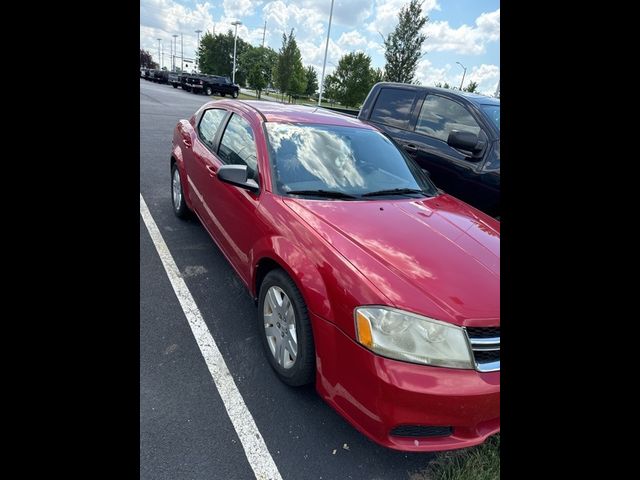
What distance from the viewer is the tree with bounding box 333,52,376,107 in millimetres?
25219

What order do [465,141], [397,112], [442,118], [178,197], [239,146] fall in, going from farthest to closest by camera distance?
[397,112]
[442,118]
[178,197]
[465,141]
[239,146]

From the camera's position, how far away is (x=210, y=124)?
3.92 meters

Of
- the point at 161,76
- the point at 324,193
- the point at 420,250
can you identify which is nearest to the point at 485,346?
the point at 420,250

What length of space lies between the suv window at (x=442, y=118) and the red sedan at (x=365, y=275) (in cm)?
181

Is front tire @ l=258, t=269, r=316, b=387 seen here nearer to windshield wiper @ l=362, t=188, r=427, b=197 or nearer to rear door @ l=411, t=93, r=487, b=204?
windshield wiper @ l=362, t=188, r=427, b=197

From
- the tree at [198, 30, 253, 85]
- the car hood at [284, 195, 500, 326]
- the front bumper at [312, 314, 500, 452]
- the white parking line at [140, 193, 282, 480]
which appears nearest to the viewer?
the front bumper at [312, 314, 500, 452]

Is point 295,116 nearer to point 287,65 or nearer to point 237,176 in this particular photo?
point 237,176

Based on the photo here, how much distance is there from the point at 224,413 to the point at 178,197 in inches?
124

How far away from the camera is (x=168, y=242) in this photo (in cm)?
397

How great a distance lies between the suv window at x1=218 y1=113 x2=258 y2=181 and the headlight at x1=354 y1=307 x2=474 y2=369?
1.48 m

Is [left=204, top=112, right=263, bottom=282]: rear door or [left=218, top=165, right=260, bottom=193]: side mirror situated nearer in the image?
[left=218, top=165, right=260, bottom=193]: side mirror

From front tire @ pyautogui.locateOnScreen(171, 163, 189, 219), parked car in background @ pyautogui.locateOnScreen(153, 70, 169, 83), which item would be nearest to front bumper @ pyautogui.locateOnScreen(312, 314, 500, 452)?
front tire @ pyautogui.locateOnScreen(171, 163, 189, 219)
